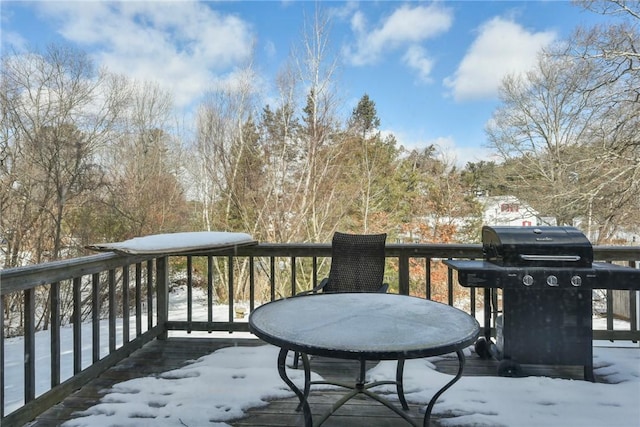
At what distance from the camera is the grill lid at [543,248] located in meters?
2.53

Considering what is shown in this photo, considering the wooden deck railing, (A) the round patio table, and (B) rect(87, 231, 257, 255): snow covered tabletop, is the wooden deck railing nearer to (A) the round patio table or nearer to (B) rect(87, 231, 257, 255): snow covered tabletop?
(B) rect(87, 231, 257, 255): snow covered tabletop

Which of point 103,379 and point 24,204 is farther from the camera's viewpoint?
point 24,204

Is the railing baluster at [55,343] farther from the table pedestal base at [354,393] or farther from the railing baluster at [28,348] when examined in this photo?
the table pedestal base at [354,393]

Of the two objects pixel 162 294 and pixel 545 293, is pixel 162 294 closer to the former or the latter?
pixel 162 294

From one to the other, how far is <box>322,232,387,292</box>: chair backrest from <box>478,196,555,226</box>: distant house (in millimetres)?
8455

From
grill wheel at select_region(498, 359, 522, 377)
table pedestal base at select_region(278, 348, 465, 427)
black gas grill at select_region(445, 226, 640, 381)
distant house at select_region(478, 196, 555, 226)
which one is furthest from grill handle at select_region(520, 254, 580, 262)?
distant house at select_region(478, 196, 555, 226)

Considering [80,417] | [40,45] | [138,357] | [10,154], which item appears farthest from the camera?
[40,45]

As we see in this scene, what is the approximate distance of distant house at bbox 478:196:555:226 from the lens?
34.8 feet

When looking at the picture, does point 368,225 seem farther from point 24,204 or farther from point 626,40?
point 24,204

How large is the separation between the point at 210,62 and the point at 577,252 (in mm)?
10215

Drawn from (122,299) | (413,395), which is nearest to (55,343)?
(122,299)

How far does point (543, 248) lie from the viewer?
255 cm

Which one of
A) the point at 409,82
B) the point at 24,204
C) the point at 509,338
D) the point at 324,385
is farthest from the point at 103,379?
the point at 409,82

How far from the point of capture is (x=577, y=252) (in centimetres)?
253
